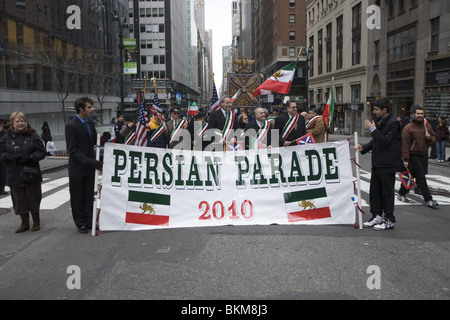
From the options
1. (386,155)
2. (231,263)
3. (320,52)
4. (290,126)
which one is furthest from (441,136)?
(320,52)

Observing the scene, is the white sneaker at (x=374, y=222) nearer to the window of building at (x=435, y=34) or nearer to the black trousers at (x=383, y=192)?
the black trousers at (x=383, y=192)

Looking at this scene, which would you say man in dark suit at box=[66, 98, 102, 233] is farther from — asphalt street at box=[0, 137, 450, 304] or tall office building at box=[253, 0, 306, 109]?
tall office building at box=[253, 0, 306, 109]

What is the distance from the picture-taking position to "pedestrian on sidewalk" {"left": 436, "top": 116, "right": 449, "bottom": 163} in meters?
16.8

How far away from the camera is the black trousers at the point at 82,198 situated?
6809 millimetres

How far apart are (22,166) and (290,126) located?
5.57m

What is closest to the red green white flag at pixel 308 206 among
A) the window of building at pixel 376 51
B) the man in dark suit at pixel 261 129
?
the man in dark suit at pixel 261 129

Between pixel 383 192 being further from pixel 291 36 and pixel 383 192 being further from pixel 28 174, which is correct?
pixel 291 36

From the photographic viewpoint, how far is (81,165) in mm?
6766

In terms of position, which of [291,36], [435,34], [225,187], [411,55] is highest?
[291,36]

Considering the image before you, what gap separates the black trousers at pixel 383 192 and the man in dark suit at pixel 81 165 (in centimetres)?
444

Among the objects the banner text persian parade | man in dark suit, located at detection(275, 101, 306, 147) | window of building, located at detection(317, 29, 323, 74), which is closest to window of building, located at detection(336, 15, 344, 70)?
window of building, located at detection(317, 29, 323, 74)

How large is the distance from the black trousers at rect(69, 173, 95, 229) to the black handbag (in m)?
0.69

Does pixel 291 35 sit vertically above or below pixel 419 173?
above
